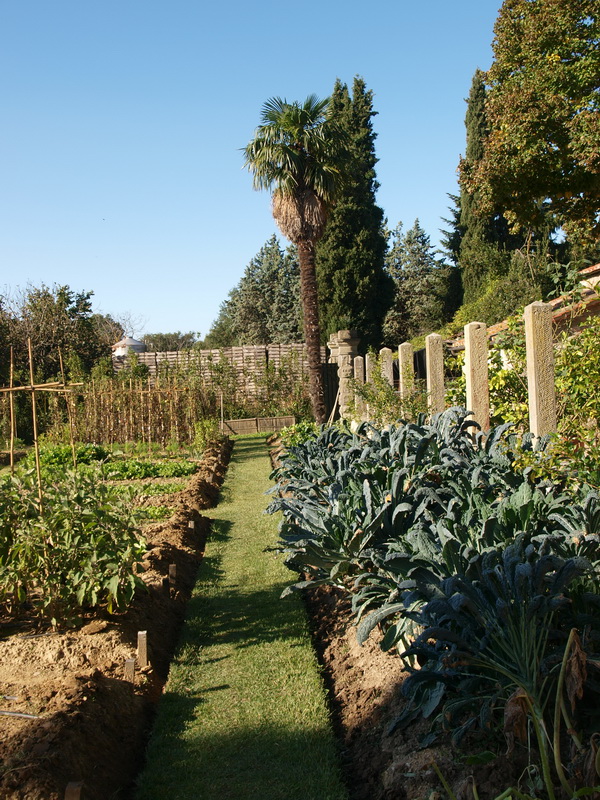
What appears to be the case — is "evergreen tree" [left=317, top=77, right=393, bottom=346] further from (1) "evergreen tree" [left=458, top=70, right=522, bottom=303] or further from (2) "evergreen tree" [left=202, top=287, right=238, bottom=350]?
(2) "evergreen tree" [left=202, top=287, right=238, bottom=350]

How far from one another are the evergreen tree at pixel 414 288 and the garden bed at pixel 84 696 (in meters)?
27.6

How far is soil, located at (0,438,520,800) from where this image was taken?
272cm

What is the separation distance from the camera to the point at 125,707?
365 centimetres

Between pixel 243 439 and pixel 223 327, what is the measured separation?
3053 cm

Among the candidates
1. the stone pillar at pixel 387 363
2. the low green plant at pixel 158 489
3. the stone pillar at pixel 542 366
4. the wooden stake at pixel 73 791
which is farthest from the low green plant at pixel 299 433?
the wooden stake at pixel 73 791

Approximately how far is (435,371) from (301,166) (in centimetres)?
1122

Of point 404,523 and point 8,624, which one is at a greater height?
point 404,523

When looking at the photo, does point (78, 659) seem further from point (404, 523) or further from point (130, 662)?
point (404, 523)

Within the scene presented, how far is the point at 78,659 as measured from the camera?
4125 millimetres

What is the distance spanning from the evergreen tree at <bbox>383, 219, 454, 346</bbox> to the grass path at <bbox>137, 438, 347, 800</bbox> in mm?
26677

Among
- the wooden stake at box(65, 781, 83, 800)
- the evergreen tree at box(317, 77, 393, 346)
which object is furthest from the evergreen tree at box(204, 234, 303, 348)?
the wooden stake at box(65, 781, 83, 800)

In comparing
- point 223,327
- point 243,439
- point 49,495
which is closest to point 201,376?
point 243,439

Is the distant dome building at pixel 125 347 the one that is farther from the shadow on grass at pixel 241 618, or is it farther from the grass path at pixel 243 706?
the shadow on grass at pixel 241 618

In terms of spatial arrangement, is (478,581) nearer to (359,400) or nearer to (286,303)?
(359,400)
